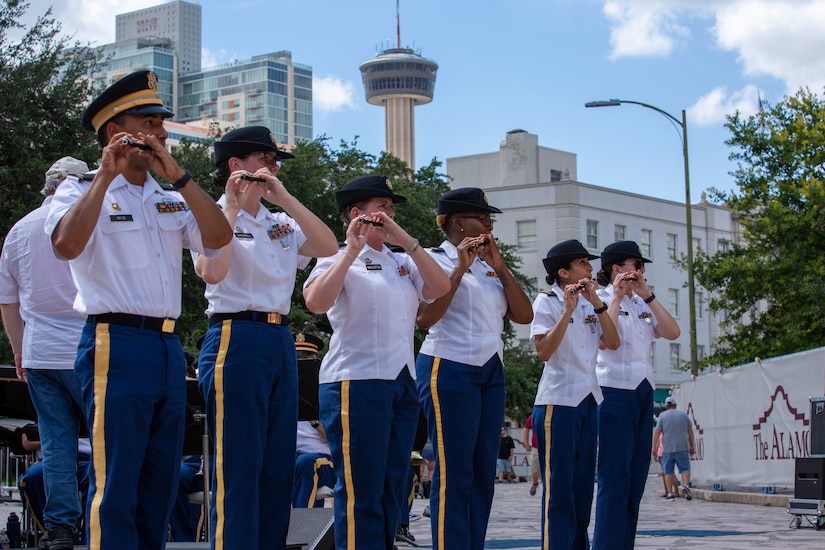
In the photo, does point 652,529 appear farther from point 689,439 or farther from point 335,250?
point 689,439

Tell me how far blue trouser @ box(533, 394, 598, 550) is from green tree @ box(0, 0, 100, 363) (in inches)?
746

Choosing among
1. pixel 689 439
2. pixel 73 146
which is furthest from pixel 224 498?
pixel 73 146

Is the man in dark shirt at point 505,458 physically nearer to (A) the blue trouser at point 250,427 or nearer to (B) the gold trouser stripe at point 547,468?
(B) the gold trouser stripe at point 547,468

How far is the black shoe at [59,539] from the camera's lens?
6.73 metres

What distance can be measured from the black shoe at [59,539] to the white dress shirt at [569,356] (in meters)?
3.20

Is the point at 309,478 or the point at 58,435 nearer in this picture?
the point at 58,435

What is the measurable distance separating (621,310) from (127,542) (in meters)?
5.15

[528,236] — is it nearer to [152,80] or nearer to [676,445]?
[676,445]

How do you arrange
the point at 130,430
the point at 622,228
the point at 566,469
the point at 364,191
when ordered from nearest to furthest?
1. the point at 130,430
2. the point at 364,191
3. the point at 566,469
4. the point at 622,228

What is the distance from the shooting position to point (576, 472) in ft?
27.2

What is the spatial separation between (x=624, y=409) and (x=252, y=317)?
376cm

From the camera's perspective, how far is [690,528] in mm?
13938

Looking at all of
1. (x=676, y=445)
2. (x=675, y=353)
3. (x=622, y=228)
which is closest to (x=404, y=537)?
(x=676, y=445)

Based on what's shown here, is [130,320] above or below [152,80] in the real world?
below
